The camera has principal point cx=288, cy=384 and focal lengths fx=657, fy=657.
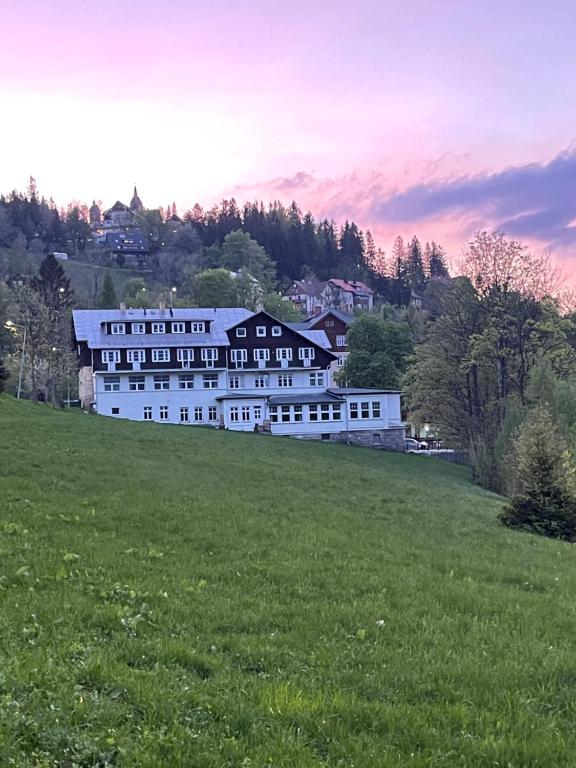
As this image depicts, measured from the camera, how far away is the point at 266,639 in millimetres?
7500

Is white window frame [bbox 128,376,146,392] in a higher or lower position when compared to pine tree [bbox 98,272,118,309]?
lower

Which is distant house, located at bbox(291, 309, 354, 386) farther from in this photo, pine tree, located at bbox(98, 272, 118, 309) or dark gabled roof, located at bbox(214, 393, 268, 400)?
dark gabled roof, located at bbox(214, 393, 268, 400)

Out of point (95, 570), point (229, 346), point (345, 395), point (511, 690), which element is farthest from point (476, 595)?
point (229, 346)

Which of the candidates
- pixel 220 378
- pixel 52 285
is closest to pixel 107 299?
pixel 52 285

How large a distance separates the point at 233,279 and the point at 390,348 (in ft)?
154

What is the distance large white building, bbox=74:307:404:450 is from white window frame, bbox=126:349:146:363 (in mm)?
104

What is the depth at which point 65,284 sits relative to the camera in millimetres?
101500

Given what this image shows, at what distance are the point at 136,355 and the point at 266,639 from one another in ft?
206

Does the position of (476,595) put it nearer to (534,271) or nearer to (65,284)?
(534,271)

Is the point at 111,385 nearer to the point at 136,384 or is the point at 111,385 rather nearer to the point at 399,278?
the point at 136,384

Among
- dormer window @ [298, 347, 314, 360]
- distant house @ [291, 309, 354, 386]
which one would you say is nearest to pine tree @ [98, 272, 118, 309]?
distant house @ [291, 309, 354, 386]

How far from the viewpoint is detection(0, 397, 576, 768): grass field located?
16.8 feet

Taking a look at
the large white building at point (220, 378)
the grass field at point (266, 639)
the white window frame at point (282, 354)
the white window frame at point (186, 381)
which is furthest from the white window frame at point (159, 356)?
the grass field at point (266, 639)

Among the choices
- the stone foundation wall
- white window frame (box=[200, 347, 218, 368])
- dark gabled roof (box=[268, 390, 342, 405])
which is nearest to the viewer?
dark gabled roof (box=[268, 390, 342, 405])
